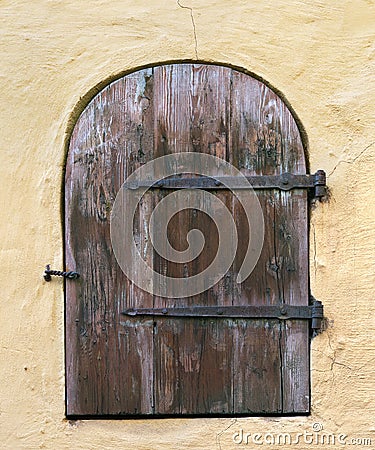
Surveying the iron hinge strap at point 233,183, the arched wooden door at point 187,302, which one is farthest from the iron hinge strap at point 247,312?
the iron hinge strap at point 233,183

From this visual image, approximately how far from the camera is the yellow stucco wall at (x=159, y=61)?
2541 mm

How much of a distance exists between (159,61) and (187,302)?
35.4 inches

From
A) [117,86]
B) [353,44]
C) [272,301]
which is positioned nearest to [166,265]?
[272,301]

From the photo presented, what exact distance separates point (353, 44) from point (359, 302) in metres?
0.95

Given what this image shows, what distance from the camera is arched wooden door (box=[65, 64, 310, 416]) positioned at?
255cm

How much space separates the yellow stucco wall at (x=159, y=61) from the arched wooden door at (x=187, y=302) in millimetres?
56

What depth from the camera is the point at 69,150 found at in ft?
8.54

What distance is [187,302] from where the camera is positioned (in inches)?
101

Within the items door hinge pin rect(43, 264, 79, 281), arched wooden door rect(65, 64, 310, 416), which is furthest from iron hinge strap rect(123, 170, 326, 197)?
door hinge pin rect(43, 264, 79, 281)

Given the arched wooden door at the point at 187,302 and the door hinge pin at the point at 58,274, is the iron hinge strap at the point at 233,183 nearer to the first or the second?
the arched wooden door at the point at 187,302

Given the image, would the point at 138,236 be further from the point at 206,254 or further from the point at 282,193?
the point at 282,193

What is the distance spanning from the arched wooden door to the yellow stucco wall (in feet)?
0.18

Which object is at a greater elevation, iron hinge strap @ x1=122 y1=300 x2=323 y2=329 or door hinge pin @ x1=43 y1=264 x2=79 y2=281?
door hinge pin @ x1=43 y1=264 x2=79 y2=281

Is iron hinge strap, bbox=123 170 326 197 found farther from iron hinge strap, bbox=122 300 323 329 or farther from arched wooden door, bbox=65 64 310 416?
iron hinge strap, bbox=122 300 323 329
